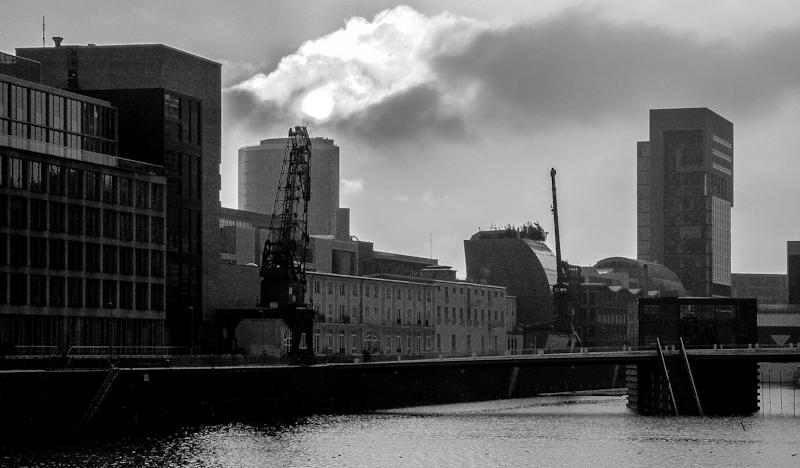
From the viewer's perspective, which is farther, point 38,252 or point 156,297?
point 156,297

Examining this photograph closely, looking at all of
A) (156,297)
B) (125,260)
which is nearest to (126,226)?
(125,260)

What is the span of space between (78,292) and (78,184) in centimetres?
1047

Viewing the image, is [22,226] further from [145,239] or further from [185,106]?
[185,106]

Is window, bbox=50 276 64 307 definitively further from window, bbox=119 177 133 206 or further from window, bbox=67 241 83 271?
window, bbox=119 177 133 206

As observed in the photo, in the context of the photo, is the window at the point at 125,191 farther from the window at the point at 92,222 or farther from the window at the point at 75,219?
the window at the point at 75,219

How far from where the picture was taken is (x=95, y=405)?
141 m

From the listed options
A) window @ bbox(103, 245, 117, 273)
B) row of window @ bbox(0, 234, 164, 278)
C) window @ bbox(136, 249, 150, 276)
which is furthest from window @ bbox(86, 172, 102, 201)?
window @ bbox(136, 249, 150, 276)

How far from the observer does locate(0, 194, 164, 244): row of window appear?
16588 centimetres

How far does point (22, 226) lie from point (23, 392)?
34865 mm

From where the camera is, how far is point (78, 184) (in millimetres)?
174250

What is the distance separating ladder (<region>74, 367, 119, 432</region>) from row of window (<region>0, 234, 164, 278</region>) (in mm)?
24978

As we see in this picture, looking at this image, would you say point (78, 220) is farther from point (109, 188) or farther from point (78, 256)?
point (109, 188)

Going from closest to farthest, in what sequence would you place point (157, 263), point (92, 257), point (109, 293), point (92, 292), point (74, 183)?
1. point (74, 183)
2. point (92, 257)
3. point (92, 292)
4. point (109, 293)
5. point (157, 263)

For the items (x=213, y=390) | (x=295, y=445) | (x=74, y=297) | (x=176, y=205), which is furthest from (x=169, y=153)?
(x=295, y=445)
